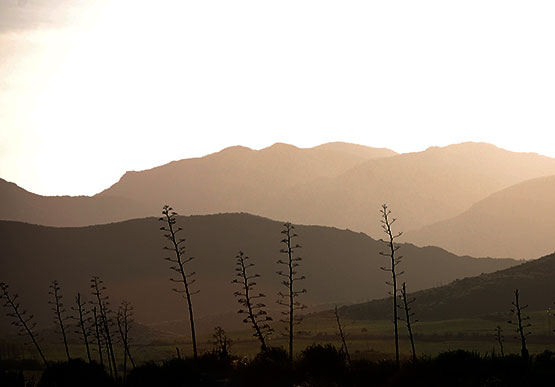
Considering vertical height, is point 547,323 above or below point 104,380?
below

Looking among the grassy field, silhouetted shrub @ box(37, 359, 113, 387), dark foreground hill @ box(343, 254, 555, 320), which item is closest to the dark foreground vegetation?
silhouetted shrub @ box(37, 359, 113, 387)

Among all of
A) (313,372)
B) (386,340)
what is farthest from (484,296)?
(313,372)

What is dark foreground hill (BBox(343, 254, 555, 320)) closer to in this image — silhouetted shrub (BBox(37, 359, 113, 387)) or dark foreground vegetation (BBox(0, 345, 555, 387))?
dark foreground vegetation (BBox(0, 345, 555, 387))

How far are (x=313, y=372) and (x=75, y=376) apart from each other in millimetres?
7176

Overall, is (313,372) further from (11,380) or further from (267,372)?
(11,380)

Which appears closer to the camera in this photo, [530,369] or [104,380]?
[530,369]

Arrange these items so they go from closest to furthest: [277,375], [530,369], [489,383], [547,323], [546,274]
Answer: [489,383] → [530,369] → [277,375] → [547,323] → [546,274]

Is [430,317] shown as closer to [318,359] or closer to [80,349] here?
[80,349]

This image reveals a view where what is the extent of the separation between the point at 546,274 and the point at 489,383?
142734mm

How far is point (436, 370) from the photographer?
18.5m

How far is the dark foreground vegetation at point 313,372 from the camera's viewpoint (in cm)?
1780

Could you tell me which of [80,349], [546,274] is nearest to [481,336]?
[546,274]

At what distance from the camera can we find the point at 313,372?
2002cm

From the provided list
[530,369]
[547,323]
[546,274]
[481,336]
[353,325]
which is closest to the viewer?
[530,369]
